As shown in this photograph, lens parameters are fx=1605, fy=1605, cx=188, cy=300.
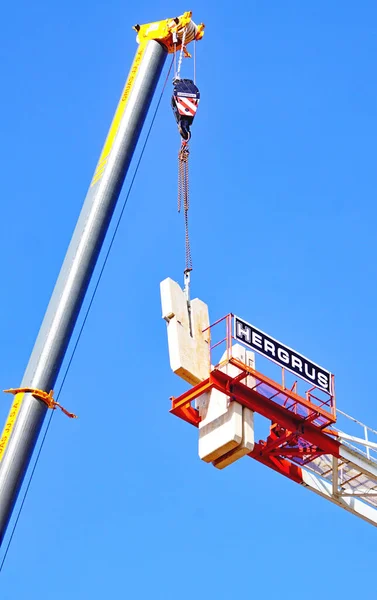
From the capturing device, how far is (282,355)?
49750 millimetres

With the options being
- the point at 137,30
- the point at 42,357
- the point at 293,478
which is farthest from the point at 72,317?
the point at 137,30

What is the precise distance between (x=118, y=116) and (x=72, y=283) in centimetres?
781

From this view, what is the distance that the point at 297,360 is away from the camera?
50.0m

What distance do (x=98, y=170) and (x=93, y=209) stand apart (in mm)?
2375

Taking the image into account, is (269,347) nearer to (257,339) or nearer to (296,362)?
(257,339)

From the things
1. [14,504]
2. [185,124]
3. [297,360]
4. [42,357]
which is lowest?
[14,504]

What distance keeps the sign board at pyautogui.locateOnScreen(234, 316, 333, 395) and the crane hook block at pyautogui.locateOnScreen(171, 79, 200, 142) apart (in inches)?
329

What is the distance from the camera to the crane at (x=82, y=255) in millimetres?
44969

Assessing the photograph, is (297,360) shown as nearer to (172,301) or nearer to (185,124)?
(172,301)

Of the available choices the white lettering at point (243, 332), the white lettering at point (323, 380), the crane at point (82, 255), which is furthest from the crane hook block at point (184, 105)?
the white lettering at point (323, 380)

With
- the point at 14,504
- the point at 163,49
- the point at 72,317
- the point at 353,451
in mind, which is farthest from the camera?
the point at 163,49

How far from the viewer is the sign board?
49188mm

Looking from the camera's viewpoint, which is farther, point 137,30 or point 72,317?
point 137,30

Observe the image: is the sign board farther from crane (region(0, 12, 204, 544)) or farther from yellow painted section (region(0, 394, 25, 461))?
yellow painted section (region(0, 394, 25, 461))
